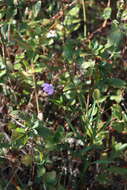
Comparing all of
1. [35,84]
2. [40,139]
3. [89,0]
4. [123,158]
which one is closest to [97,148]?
[123,158]

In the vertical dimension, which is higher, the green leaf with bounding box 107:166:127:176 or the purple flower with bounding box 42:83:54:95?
the purple flower with bounding box 42:83:54:95

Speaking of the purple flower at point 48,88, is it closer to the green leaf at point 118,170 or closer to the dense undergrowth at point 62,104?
the dense undergrowth at point 62,104

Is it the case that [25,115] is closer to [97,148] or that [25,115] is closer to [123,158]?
[97,148]

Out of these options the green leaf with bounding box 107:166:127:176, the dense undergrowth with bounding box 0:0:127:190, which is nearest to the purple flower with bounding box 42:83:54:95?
the dense undergrowth with bounding box 0:0:127:190

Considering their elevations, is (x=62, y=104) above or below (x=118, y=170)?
above

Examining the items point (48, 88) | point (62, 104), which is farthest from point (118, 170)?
point (48, 88)

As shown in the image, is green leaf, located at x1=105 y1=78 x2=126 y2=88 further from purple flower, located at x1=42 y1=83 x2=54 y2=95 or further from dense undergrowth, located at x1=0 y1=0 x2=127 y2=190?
purple flower, located at x1=42 y1=83 x2=54 y2=95

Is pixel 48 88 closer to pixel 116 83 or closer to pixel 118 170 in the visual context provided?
pixel 116 83

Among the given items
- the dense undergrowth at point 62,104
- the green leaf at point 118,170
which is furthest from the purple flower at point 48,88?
the green leaf at point 118,170
